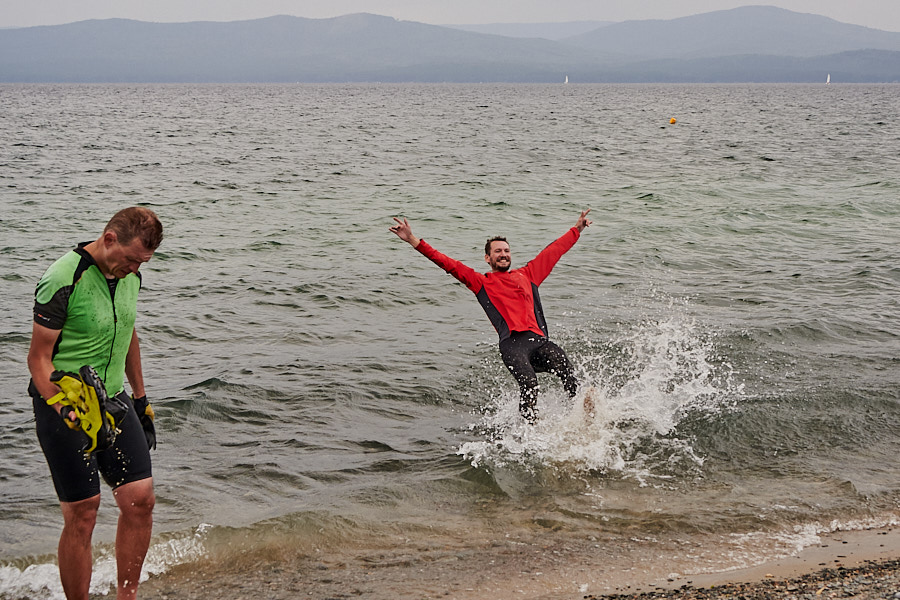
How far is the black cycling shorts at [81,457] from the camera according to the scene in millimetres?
4273

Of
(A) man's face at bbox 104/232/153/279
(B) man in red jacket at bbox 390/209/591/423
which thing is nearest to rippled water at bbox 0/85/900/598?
(B) man in red jacket at bbox 390/209/591/423

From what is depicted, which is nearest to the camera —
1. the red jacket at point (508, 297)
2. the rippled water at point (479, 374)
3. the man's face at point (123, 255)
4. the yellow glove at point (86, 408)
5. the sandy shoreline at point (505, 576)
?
the yellow glove at point (86, 408)

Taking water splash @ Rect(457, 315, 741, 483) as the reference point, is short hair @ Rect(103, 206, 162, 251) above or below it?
above

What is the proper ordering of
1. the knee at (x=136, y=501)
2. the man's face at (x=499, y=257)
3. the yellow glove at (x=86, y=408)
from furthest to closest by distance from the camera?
the man's face at (x=499, y=257), the knee at (x=136, y=501), the yellow glove at (x=86, y=408)

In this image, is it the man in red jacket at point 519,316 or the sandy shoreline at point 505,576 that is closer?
the sandy shoreline at point 505,576

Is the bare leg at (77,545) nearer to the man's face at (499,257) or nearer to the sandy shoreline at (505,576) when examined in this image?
the sandy shoreline at (505,576)

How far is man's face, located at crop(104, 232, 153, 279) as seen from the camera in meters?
4.23

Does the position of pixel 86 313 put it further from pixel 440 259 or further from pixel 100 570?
pixel 440 259

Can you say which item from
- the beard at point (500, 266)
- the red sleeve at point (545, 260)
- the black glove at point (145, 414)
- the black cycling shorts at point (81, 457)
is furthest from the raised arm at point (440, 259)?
the black cycling shorts at point (81, 457)

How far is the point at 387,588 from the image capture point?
18.1 ft

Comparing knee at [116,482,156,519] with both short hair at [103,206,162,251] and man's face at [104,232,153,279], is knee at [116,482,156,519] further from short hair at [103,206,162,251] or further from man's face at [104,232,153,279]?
short hair at [103,206,162,251]

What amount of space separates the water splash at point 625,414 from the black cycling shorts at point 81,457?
146 inches

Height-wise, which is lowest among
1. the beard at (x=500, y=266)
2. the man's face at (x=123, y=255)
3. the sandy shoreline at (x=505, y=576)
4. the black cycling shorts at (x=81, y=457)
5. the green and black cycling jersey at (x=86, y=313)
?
the sandy shoreline at (x=505, y=576)

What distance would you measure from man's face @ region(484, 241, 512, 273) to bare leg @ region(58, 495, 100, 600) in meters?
4.37
